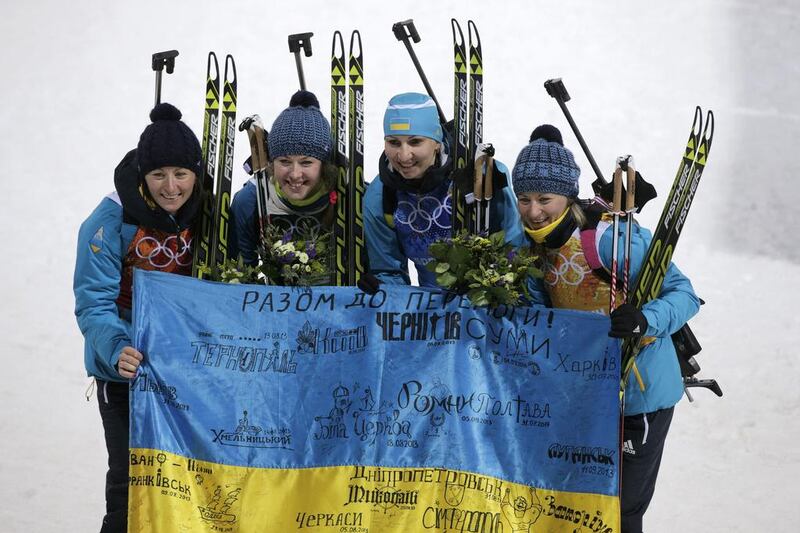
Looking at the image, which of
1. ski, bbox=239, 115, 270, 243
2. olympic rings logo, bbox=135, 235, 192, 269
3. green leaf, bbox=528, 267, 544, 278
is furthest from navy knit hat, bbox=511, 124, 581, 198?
olympic rings logo, bbox=135, 235, 192, 269

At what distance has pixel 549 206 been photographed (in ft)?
13.6

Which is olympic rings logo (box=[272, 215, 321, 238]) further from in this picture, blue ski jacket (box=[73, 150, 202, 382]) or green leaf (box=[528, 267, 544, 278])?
green leaf (box=[528, 267, 544, 278])

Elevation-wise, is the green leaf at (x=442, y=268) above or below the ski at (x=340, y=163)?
below

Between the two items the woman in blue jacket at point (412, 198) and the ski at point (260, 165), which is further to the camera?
the ski at point (260, 165)

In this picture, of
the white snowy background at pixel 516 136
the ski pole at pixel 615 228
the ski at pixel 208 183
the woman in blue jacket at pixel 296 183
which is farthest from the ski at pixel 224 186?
the white snowy background at pixel 516 136

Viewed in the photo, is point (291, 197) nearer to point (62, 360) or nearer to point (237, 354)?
point (237, 354)

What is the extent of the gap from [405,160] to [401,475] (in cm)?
121

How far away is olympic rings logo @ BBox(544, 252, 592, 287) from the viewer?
4195 millimetres

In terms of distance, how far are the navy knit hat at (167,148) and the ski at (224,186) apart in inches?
10.3

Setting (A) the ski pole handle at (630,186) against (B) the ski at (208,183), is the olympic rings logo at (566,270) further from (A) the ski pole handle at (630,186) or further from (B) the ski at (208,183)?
(B) the ski at (208,183)

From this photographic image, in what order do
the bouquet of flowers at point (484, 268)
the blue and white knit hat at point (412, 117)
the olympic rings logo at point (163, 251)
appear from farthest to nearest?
the blue and white knit hat at point (412, 117), the olympic rings logo at point (163, 251), the bouquet of flowers at point (484, 268)

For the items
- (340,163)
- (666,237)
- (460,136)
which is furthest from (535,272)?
(340,163)

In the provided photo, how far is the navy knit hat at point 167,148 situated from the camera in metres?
4.29

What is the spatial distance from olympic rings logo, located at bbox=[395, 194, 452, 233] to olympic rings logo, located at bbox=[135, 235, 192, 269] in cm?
86
